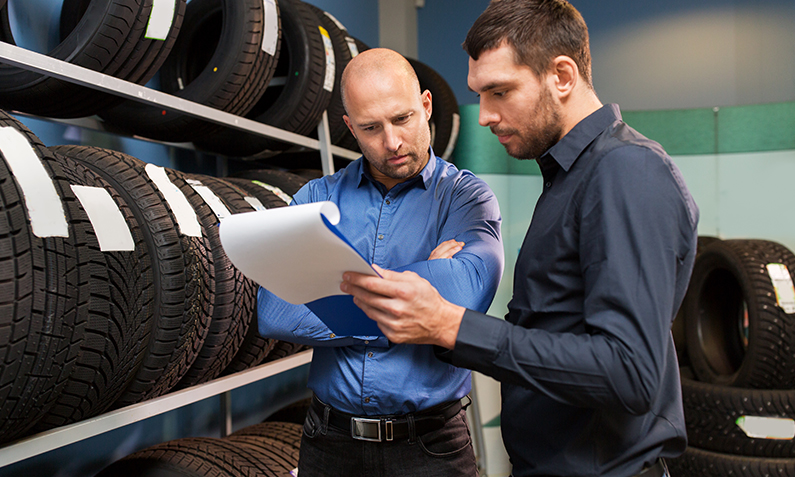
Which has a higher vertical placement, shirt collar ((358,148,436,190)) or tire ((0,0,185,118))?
tire ((0,0,185,118))

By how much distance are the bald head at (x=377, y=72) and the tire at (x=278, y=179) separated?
3.47 feet

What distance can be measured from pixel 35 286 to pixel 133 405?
1.95 ft

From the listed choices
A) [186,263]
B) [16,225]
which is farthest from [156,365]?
[16,225]

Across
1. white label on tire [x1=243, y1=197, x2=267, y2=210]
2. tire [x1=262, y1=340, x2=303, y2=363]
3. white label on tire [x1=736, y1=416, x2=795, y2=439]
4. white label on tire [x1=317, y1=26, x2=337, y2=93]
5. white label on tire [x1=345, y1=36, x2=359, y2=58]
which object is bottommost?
white label on tire [x1=736, y1=416, x2=795, y2=439]

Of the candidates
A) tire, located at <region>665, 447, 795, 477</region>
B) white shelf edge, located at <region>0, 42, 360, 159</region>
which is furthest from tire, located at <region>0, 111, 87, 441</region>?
tire, located at <region>665, 447, 795, 477</region>

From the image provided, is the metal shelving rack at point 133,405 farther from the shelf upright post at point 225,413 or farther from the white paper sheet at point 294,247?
the white paper sheet at point 294,247

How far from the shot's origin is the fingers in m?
1.38

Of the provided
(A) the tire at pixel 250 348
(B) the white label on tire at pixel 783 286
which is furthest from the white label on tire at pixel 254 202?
(B) the white label on tire at pixel 783 286

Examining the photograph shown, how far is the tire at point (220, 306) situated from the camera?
6.23ft

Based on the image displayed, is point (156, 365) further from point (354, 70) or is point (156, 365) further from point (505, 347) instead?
point (505, 347)

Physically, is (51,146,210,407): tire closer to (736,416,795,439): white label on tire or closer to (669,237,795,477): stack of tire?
(669,237,795,477): stack of tire

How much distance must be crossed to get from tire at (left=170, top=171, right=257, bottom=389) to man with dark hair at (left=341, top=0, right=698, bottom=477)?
101 cm

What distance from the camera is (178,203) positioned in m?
1.82

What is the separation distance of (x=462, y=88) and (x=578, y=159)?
4488 millimetres
